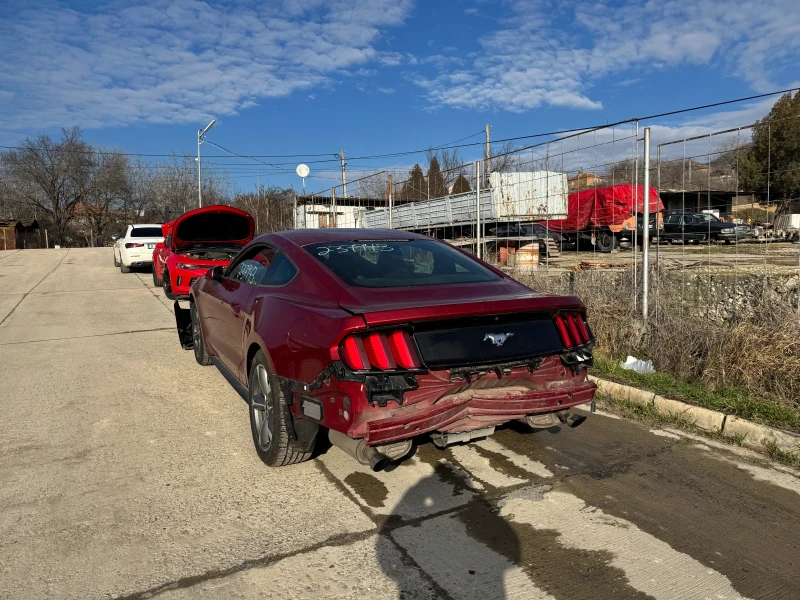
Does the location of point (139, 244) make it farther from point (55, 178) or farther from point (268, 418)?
point (55, 178)

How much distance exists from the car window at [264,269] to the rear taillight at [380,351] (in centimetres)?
118

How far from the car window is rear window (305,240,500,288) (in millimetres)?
226

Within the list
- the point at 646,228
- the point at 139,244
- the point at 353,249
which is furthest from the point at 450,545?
the point at 139,244

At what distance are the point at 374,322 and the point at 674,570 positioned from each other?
1.87 m

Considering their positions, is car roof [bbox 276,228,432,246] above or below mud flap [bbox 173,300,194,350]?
above

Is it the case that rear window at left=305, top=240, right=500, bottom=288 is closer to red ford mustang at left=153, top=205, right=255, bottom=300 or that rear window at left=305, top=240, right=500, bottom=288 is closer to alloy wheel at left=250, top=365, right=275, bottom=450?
alloy wheel at left=250, top=365, right=275, bottom=450

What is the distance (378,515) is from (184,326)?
16.1ft

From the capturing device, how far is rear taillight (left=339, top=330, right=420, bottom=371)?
3.11 m

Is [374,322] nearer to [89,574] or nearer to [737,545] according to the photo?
[89,574]

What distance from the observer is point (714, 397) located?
5.09 m

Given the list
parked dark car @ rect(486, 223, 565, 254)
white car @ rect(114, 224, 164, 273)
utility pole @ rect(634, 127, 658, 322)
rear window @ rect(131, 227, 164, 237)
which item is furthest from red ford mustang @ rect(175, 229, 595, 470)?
rear window @ rect(131, 227, 164, 237)

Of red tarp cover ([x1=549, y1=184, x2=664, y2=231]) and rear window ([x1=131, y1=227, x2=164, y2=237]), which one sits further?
red tarp cover ([x1=549, y1=184, x2=664, y2=231])

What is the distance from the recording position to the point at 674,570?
2.87m

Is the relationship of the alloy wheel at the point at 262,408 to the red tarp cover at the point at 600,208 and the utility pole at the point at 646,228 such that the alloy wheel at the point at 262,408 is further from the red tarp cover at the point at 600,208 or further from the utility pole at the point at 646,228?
the red tarp cover at the point at 600,208
